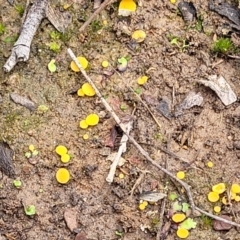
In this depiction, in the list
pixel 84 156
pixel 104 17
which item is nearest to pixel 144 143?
pixel 84 156

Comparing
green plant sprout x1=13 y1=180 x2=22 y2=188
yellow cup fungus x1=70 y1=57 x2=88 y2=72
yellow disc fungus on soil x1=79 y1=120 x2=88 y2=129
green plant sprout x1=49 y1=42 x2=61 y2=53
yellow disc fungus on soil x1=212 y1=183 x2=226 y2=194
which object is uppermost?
green plant sprout x1=49 y1=42 x2=61 y2=53

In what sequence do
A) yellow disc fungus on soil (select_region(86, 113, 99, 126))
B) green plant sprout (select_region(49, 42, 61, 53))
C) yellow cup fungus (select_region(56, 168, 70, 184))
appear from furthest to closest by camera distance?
green plant sprout (select_region(49, 42, 61, 53))
yellow disc fungus on soil (select_region(86, 113, 99, 126))
yellow cup fungus (select_region(56, 168, 70, 184))

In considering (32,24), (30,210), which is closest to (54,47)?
(32,24)

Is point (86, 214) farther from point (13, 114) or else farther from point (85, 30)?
point (85, 30)

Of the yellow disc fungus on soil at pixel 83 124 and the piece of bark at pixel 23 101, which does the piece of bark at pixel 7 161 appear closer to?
the piece of bark at pixel 23 101

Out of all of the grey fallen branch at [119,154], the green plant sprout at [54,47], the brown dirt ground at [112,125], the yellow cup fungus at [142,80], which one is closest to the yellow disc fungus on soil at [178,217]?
the brown dirt ground at [112,125]

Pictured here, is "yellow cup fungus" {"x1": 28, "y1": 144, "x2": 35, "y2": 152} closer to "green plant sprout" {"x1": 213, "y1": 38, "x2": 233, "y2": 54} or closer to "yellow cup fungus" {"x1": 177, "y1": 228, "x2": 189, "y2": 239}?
"yellow cup fungus" {"x1": 177, "y1": 228, "x2": 189, "y2": 239}

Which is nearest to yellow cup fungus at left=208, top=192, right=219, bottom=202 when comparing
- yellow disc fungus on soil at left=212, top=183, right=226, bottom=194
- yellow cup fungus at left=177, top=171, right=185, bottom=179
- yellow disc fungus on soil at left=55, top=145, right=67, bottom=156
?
yellow disc fungus on soil at left=212, top=183, right=226, bottom=194
